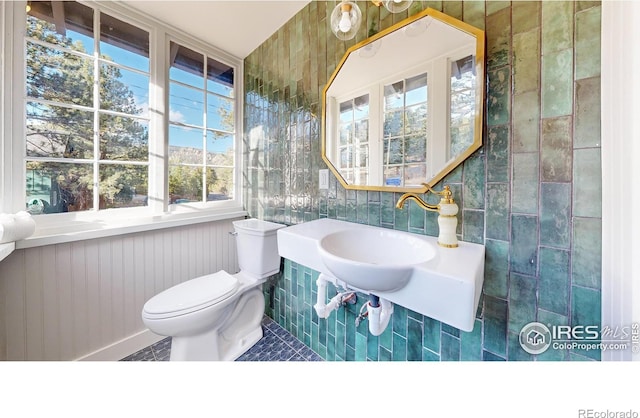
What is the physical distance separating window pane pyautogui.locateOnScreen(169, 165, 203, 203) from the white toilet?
0.47 meters

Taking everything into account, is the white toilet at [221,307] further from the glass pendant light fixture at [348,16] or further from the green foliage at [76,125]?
the glass pendant light fixture at [348,16]

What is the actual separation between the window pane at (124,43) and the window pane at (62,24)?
0.06 meters

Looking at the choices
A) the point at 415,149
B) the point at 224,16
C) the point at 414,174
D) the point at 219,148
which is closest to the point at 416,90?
the point at 415,149

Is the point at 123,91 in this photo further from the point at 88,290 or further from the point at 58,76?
the point at 88,290

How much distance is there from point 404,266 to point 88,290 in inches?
65.9

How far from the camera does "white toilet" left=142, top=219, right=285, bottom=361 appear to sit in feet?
3.37

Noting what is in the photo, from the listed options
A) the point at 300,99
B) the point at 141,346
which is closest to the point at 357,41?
the point at 300,99

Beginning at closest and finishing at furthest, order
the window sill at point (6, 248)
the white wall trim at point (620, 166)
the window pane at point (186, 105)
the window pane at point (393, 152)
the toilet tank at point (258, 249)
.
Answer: the white wall trim at point (620, 166) < the window sill at point (6, 248) < the window pane at point (393, 152) < the toilet tank at point (258, 249) < the window pane at point (186, 105)

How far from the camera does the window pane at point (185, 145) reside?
1.54 metres

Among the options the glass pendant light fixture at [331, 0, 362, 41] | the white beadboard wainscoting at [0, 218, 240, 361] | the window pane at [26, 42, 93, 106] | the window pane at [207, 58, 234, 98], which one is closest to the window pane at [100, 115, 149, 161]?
the window pane at [26, 42, 93, 106]

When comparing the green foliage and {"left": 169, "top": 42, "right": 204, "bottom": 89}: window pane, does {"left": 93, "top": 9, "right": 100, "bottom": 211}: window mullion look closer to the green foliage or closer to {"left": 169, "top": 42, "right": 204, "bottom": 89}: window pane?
the green foliage

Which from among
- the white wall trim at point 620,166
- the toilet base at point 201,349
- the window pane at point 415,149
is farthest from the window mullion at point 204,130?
the white wall trim at point 620,166

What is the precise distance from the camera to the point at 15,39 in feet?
3.32
